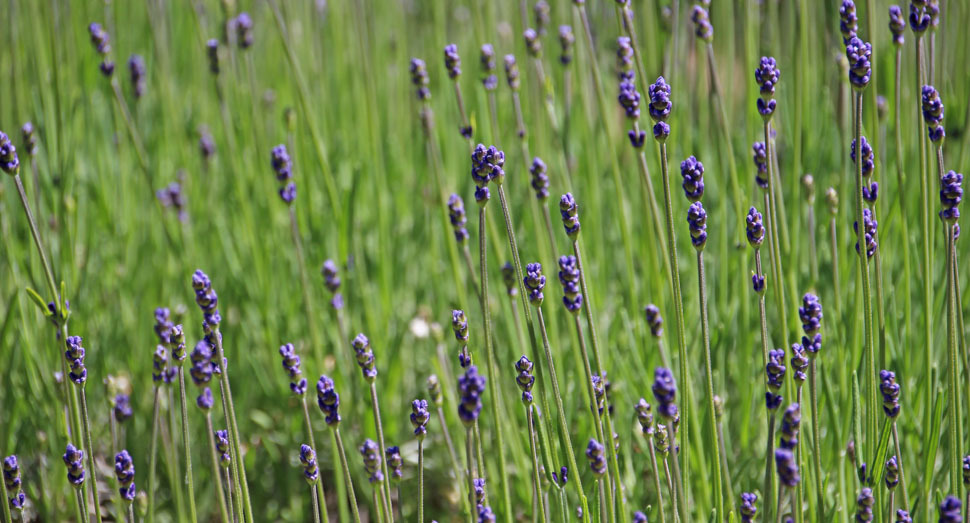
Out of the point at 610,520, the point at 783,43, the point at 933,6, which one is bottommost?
the point at 610,520

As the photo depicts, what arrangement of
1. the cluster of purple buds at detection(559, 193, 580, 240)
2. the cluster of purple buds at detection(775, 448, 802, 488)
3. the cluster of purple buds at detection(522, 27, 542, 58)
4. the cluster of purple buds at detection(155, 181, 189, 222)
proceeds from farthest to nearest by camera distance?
1. the cluster of purple buds at detection(155, 181, 189, 222)
2. the cluster of purple buds at detection(522, 27, 542, 58)
3. the cluster of purple buds at detection(559, 193, 580, 240)
4. the cluster of purple buds at detection(775, 448, 802, 488)

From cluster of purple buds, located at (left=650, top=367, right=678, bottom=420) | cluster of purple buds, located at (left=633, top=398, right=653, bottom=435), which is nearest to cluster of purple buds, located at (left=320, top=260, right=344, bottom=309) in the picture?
cluster of purple buds, located at (left=633, top=398, right=653, bottom=435)

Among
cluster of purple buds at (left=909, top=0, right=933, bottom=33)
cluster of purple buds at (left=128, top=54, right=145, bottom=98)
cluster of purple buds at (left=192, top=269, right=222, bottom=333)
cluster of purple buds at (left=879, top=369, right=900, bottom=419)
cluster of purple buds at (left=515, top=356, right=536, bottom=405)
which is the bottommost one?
cluster of purple buds at (left=879, top=369, right=900, bottom=419)

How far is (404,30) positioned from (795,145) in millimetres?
1737

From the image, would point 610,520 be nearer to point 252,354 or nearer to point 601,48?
point 252,354

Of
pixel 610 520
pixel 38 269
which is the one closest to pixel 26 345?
pixel 38 269

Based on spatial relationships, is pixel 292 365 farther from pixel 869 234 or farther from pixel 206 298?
pixel 869 234

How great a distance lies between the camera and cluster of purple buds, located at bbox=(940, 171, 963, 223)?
1.18m

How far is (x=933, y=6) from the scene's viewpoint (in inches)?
58.1

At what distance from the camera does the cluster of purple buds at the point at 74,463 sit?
121 centimetres

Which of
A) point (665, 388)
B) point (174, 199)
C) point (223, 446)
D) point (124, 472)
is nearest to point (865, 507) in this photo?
point (665, 388)

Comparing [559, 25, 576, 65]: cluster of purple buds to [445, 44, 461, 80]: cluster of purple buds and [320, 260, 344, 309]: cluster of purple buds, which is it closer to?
[445, 44, 461, 80]: cluster of purple buds

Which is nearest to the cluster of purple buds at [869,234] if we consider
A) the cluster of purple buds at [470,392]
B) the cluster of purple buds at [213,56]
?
the cluster of purple buds at [470,392]

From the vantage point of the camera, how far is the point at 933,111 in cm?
128
